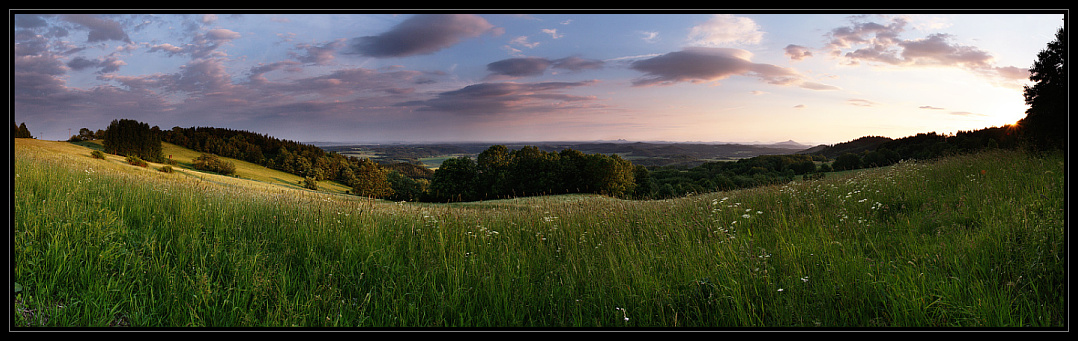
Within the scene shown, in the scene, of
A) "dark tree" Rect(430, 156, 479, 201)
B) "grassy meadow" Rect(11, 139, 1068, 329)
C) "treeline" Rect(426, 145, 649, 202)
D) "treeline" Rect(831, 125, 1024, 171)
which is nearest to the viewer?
"grassy meadow" Rect(11, 139, 1068, 329)

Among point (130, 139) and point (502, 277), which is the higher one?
point (130, 139)

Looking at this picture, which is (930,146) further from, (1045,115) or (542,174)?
(542,174)

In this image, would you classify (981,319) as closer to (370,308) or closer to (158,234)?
(370,308)

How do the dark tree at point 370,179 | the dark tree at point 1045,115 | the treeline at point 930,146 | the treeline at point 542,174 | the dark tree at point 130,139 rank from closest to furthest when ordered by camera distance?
1. the dark tree at point 1045,115
2. the treeline at point 930,146
3. the treeline at point 542,174
4. the dark tree at point 130,139
5. the dark tree at point 370,179

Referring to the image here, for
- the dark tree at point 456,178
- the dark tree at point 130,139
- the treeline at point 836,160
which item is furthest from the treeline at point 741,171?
the dark tree at point 130,139

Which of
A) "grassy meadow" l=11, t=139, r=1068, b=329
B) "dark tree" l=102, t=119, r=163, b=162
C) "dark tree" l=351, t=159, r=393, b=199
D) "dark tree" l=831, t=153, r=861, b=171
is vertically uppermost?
"dark tree" l=102, t=119, r=163, b=162

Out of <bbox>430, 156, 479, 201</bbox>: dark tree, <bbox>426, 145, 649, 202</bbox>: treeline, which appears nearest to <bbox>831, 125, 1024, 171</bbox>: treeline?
<bbox>426, 145, 649, 202</bbox>: treeline

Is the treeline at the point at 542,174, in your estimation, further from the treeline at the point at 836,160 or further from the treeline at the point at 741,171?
Answer: the treeline at the point at 836,160

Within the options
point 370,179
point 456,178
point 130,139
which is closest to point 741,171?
point 456,178

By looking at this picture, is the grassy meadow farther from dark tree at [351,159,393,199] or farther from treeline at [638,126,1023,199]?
dark tree at [351,159,393,199]

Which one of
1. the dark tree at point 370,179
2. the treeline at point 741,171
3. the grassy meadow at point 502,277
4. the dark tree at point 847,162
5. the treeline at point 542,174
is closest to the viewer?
the grassy meadow at point 502,277

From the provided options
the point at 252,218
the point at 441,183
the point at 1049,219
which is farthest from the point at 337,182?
the point at 1049,219

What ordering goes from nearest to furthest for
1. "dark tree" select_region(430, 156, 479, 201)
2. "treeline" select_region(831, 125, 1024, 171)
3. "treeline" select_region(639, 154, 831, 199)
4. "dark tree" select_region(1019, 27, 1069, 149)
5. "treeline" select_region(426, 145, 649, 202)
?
"dark tree" select_region(1019, 27, 1069, 149)
"treeline" select_region(831, 125, 1024, 171)
"treeline" select_region(639, 154, 831, 199)
"treeline" select_region(426, 145, 649, 202)
"dark tree" select_region(430, 156, 479, 201)

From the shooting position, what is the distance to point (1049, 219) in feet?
12.1
